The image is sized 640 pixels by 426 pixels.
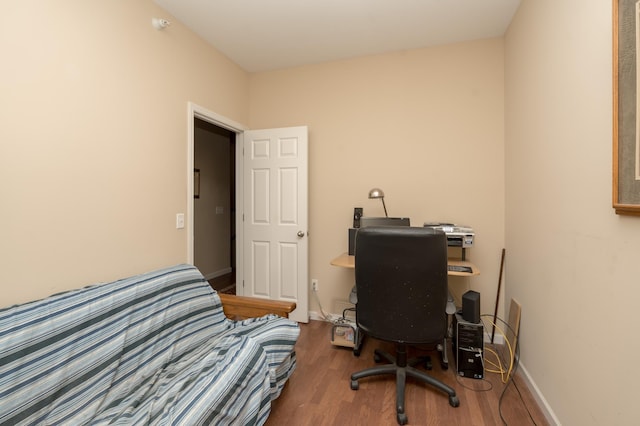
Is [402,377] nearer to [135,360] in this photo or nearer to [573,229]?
[573,229]

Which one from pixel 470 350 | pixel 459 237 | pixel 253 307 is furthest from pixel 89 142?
pixel 470 350

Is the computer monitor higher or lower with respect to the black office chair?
higher

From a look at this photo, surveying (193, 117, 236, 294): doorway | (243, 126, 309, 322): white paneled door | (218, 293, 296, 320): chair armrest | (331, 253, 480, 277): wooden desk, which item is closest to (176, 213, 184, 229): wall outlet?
(218, 293, 296, 320): chair armrest

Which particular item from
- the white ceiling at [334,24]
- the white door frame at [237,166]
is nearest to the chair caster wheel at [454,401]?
the white door frame at [237,166]

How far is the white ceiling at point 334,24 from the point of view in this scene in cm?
214

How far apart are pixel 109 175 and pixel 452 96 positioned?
290 centimetres

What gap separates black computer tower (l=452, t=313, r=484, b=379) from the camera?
2014mm

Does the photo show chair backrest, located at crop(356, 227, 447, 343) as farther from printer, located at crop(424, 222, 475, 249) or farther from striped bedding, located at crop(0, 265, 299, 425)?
printer, located at crop(424, 222, 475, 249)

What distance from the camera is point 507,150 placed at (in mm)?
2473

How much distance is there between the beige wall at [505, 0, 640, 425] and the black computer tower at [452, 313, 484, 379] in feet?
0.98

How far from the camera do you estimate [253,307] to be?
1.99m

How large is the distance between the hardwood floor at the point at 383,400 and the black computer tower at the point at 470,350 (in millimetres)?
61

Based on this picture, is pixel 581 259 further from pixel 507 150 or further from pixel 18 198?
pixel 18 198

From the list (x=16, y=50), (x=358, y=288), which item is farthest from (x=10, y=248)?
(x=358, y=288)
